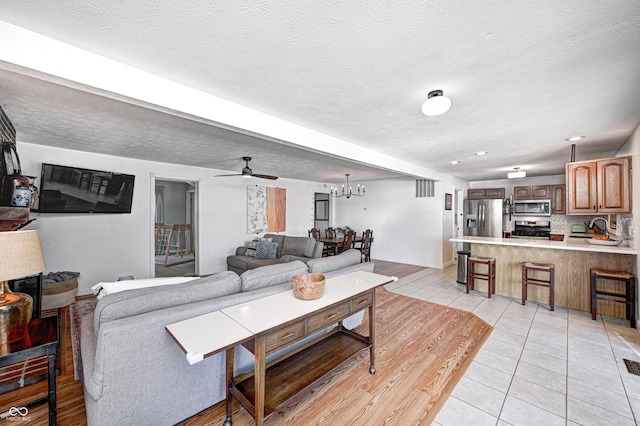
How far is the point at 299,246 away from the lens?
5047mm

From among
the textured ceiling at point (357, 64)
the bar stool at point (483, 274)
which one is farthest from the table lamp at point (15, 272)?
the bar stool at point (483, 274)

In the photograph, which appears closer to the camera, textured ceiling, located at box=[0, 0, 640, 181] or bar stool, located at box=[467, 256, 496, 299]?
textured ceiling, located at box=[0, 0, 640, 181]

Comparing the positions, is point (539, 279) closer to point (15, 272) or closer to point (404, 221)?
point (404, 221)

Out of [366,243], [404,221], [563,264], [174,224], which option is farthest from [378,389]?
[174,224]

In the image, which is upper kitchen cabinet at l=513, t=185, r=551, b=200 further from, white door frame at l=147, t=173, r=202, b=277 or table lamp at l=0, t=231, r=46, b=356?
table lamp at l=0, t=231, r=46, b=356

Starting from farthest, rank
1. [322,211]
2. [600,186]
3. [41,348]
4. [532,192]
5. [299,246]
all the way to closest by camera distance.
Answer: [322,211] < [532,192] < [299,246] < [600,186] < [41,348]

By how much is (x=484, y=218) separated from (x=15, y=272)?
816 centimetres

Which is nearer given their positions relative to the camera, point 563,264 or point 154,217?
point 563,264

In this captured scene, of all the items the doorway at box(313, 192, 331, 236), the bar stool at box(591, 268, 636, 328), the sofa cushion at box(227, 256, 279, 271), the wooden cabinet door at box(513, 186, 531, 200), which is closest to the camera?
the bar stool at box(591, 268, 636, 328)

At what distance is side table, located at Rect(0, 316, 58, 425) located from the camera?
1.29 meters

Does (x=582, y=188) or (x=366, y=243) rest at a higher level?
(x=582, y=188)

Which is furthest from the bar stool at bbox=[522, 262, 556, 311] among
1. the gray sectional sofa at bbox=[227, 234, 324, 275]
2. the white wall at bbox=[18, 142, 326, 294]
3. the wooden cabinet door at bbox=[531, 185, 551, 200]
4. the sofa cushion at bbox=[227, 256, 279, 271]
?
the white wall at bbox=[18, 142, 326, 294]

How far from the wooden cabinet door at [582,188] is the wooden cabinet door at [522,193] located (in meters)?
3.58

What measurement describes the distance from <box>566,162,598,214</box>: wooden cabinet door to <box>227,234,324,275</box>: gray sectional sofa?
153 inches
